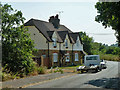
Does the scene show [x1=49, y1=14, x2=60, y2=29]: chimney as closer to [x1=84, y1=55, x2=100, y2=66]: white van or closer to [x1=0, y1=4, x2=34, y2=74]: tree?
[x1=84, y1=55, x2=100, y2=66]: white van

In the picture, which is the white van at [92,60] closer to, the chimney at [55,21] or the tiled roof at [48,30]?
the tiled roof at [48,30]

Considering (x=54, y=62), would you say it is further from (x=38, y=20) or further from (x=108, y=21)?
(x=108, y=21)

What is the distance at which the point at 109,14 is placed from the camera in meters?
18.9

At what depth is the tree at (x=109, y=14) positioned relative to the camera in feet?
59.5

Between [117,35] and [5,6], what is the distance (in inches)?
446

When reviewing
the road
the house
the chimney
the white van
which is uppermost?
the chimney

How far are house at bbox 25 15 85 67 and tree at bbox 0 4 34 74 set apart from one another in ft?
28.9

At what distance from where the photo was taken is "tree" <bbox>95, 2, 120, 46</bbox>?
18122 millimetres

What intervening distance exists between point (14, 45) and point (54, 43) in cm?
1751

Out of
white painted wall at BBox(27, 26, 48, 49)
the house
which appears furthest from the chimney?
white painted wall at BBox(27, 26, 48, 49)

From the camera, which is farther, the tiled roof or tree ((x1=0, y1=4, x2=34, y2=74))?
the tiled roof

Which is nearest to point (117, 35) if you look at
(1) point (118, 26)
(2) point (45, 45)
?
(1) point (118, 26)

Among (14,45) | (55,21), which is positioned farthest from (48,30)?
(14,45)

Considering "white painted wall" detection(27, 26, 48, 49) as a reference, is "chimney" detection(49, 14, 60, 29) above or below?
above
